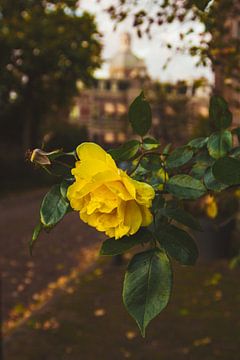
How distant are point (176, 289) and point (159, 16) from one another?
4.34 metres

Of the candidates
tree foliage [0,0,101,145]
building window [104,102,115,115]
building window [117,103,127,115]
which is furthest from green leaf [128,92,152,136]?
building window [104,102,115,115]

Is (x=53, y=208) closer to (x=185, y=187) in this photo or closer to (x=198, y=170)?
(x=185, y=187)

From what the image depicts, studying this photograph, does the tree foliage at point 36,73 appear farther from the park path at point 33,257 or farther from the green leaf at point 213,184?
the green leaf at point 213,184

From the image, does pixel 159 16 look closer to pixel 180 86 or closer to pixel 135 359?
pixel 180 86

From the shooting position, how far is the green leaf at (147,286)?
2.71ft

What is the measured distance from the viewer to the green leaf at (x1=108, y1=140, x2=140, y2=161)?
1019 mm

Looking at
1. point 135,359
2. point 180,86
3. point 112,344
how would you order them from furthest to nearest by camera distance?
point 112,344, point 135,359, point 180,86

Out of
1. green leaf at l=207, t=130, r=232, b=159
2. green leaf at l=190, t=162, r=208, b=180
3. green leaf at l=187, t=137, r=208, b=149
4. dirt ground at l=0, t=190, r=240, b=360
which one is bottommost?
dirt ground at l=0, t=190, r=240, b=360

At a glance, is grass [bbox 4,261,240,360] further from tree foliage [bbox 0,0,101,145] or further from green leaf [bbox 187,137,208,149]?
tree foliage [bbox 0,0,101,145]

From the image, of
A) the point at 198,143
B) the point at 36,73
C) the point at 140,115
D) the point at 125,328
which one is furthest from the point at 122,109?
the point at 140,115

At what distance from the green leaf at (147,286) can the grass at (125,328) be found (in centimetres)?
374

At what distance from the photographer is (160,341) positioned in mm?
4711

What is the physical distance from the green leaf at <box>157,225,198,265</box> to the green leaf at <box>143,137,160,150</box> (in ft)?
0.82

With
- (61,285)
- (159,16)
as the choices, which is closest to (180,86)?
(159,16)
